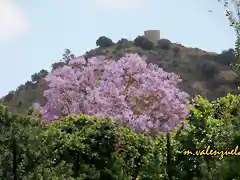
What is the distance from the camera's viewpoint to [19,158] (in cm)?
530

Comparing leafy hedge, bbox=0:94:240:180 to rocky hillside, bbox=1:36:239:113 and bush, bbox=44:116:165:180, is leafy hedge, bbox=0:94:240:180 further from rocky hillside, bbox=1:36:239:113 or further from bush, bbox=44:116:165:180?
rocky hillside, bbox=1:36:239:113

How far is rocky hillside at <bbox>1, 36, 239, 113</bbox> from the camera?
49.1 metres

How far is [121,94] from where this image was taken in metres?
21.2

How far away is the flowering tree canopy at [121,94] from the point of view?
20.2 metres

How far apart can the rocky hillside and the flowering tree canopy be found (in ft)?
78.6

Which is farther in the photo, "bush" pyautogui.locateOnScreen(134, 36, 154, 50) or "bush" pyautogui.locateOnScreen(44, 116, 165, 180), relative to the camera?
"bush" pyautogui.locateOnScreen(134, 36, 154, 50)

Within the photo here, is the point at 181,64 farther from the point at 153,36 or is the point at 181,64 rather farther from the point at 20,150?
the point at 20,150

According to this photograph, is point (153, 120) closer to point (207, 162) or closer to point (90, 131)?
point (90, 131)

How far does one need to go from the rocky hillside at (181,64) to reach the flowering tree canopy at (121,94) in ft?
78.6

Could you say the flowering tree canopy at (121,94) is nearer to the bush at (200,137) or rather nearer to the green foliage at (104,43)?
the bush at (200,137)

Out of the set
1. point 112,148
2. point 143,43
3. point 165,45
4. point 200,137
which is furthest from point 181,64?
point 200,137

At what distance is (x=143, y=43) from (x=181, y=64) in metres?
6.05

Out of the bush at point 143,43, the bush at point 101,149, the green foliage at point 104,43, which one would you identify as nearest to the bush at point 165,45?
the bush at point 143,43

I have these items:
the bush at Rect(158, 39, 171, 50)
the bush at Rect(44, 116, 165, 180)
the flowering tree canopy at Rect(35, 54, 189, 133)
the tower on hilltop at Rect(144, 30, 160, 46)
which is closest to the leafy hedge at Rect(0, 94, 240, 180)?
the bush at Rect(44, 116, 165, 180)
